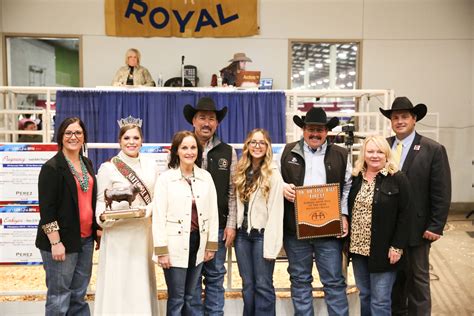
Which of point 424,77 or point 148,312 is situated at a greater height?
point 424,77

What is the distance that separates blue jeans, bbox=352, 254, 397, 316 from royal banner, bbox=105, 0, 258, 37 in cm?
664

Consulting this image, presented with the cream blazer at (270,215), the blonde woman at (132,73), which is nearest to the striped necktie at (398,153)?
the cream blazer at (270,215)

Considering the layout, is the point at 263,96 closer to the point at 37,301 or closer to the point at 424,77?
the point at 37,301

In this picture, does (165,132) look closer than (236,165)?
No

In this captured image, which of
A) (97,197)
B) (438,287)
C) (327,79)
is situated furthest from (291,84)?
(97,197)

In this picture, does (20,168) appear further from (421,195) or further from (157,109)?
(421,195)

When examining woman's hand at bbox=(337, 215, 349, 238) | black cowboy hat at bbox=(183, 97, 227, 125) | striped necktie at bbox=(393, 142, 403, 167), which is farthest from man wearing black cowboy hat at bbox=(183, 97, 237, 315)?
striped necktie at bbox=(393, 142, 403, 167)

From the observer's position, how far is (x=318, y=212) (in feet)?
9.89

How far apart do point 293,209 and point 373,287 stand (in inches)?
28.9

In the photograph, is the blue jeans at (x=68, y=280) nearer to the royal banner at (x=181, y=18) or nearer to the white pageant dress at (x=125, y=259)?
the white pageant dress at (x=125, y=259)

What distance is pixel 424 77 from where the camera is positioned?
9062 millimetres

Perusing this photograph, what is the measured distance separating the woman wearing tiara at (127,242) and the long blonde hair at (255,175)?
22.5 inches

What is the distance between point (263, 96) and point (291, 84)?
120 inches

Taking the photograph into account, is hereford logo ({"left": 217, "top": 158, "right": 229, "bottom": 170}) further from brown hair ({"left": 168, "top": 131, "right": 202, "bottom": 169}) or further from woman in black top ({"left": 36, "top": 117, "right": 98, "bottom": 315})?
woman in black top ({"left": 36, "top": 117, "right": 98, "bottom": 315})
